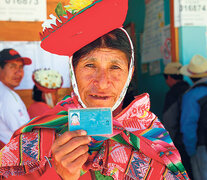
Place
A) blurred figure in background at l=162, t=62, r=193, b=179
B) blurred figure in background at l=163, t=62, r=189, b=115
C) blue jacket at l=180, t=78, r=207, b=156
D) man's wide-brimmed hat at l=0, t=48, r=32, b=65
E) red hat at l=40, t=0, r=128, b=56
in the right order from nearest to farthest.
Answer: red hat at l=40, t=0, r=128, b=56 < man's wide-brimmed hat at l=0, t=48, r=32, b=65 < blue jacket at l=180, t=78, r=207, b=156 < blurred figure in background at l=162, t=62, r=193, b=179 < blurred figure in background at l=163, t=62, r=189, b=115

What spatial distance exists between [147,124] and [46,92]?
2.34 m

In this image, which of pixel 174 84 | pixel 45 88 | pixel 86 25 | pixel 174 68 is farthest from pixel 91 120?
pixel 174 84

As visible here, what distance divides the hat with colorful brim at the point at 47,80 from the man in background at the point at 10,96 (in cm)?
20

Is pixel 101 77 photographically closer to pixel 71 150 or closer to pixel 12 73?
pixel 71 150

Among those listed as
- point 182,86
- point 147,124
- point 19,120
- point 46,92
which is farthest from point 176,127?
point 147,124

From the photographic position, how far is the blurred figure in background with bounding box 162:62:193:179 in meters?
4.04

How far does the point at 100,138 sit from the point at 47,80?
2.49 m

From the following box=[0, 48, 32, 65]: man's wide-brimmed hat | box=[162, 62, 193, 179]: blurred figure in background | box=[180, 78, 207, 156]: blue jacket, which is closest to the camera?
box=[0, 48, 32, 65]: man's wide-brimmed hat

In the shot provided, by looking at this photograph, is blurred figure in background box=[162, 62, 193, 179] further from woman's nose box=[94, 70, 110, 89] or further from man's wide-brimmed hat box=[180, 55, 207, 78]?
woman's nose box=[94, 70, 110, 89]

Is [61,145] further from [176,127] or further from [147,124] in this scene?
[176,127]

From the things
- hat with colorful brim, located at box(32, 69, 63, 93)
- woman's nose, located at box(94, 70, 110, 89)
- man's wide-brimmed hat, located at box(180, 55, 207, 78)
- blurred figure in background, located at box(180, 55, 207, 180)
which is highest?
man's wide-brimmed hat, located at box(180, 55, 207, 78)

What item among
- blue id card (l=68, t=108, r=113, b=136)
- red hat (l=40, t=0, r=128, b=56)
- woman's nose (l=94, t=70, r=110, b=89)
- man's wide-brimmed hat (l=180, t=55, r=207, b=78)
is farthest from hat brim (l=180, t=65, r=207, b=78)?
blue id card (l=68, t=108, r=113, b=136)

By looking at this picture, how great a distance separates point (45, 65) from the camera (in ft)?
12.9

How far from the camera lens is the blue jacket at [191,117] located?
12.1 ft
